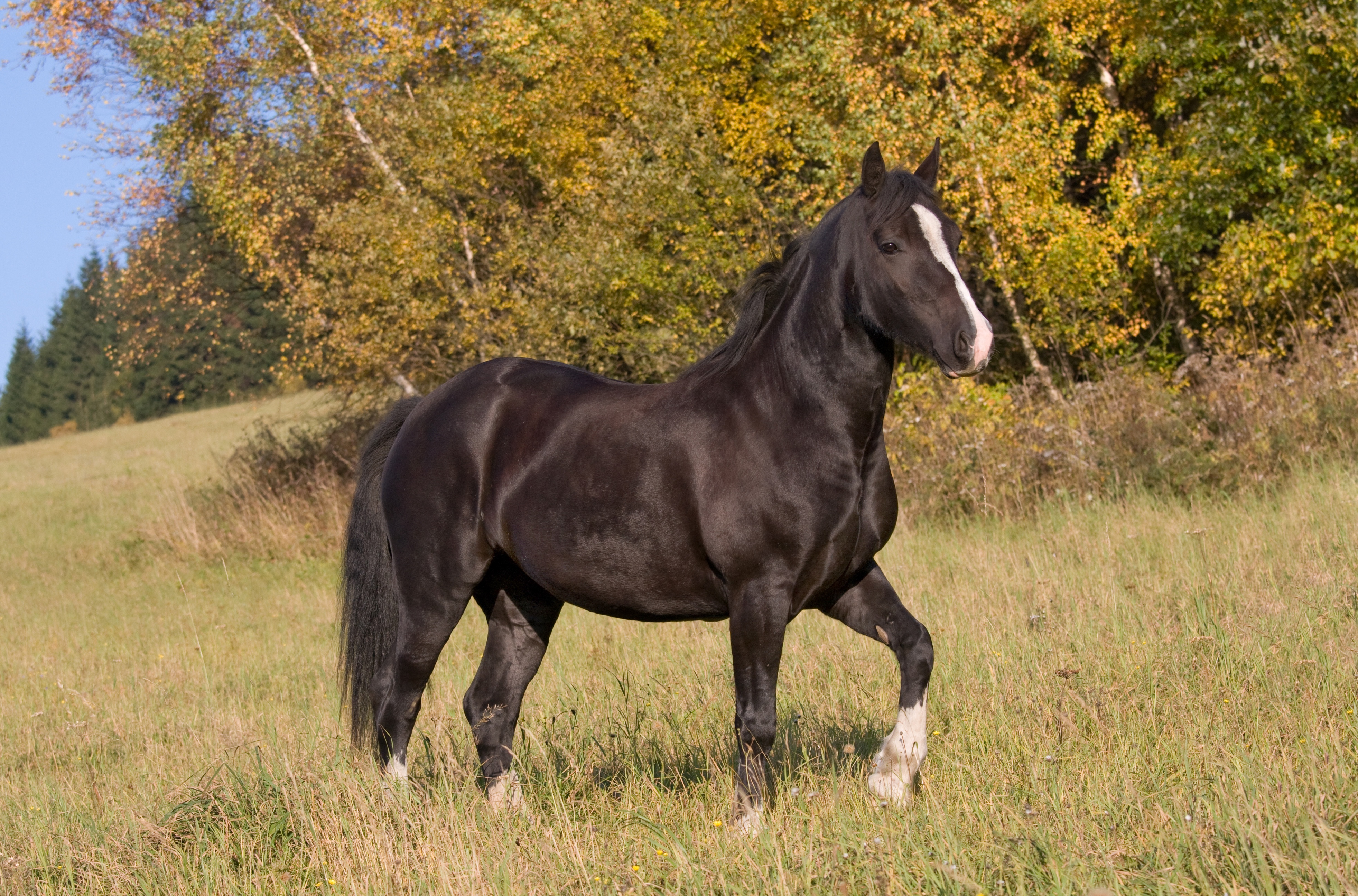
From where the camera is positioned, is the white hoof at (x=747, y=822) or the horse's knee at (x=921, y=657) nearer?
the white hoof at (x=747, y=822)

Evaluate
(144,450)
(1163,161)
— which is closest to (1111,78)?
(1163,161)

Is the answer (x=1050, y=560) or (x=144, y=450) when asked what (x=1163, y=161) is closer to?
(x=1050, y=560)

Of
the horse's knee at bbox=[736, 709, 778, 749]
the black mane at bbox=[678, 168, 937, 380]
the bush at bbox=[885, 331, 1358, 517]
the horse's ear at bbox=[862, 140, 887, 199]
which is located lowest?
the bush at bbox=[885, 331, 1358, 517]

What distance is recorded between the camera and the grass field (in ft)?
10.3

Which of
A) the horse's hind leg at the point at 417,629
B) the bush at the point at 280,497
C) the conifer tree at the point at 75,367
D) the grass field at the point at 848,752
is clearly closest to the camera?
the grass field at the point at 848,752

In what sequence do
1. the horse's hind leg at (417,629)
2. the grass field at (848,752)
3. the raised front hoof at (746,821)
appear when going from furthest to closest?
1. the horse's hind leg at (417,629)
2. the raised front hoof at (746,821)
3. the grass field at (848,752)

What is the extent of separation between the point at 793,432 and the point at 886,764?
119cm

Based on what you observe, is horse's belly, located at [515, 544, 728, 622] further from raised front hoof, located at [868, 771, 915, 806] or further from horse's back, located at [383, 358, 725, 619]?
raised front hoof, located at [868, 771, 915, 806]

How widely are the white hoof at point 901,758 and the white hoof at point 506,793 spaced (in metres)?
1.35

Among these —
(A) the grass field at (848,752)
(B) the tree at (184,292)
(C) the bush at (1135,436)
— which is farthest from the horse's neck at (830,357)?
(B) the tree at (184,292)

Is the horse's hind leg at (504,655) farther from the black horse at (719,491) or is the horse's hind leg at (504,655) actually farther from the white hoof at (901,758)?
the white hoof at (901,758)

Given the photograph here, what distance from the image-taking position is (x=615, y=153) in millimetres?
14852

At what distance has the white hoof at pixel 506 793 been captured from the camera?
14.2ft

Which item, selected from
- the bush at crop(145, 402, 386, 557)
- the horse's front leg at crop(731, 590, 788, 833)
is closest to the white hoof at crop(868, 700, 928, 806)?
the horse's front leg at crop(731, 590, 788, 833)
